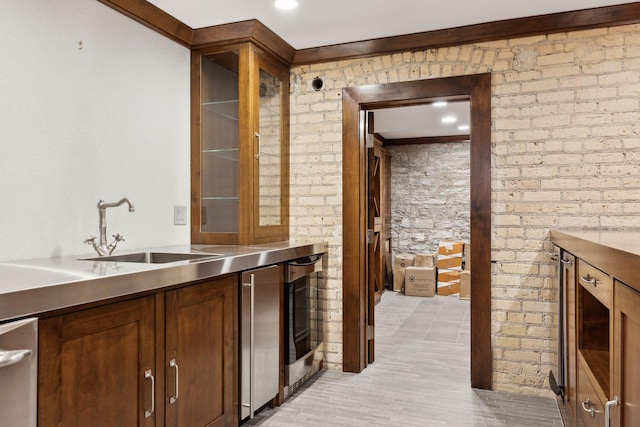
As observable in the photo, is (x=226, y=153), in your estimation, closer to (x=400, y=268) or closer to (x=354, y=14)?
(x=354, y=14)

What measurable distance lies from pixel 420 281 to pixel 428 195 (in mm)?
1419

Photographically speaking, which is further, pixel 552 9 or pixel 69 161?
pixel 552 9

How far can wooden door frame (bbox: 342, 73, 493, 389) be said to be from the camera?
306 centimetres

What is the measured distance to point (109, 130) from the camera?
8.31 ft

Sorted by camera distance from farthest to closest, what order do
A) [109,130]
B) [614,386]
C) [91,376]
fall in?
[109,130] < [91,376] < [614,386]

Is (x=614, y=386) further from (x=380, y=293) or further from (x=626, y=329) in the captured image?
(x=380, y=293)

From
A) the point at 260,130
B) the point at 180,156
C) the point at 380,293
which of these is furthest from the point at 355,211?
the point at 380,293

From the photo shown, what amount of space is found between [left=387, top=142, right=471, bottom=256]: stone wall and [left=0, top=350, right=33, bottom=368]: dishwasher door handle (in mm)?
6436

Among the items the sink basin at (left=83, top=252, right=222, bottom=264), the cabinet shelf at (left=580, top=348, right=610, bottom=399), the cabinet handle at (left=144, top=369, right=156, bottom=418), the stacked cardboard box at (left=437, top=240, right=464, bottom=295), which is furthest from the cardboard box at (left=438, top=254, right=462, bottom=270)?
the cabinet handle at (left=144, top=369, right=156, bottom=418)

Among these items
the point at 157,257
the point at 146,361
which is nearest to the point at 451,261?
the point at 157,257

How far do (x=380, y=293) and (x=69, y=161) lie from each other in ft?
15.7

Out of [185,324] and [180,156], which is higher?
[180,156]

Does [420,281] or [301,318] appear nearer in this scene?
[301,318]

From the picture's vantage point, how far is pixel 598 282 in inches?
58.6
